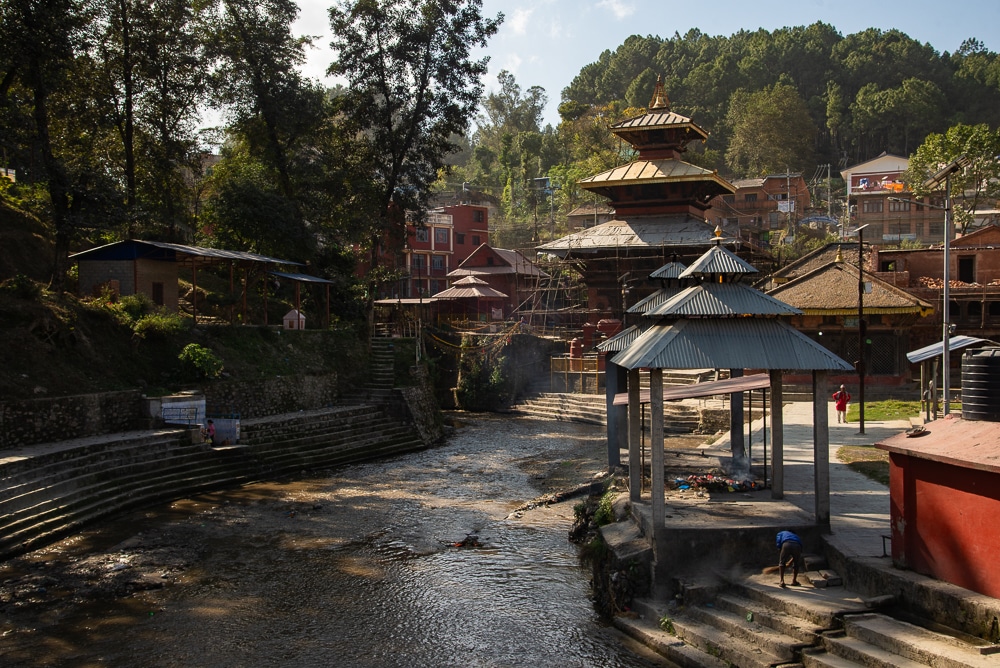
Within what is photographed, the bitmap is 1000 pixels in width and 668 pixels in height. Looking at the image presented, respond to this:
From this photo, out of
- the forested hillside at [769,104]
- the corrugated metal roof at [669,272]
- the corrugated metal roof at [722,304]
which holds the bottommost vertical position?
the corrugated metal roof at [722,304]

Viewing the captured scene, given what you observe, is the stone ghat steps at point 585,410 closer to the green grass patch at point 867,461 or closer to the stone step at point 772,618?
the green grass patch at point 867,461

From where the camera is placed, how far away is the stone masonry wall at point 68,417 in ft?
58.9

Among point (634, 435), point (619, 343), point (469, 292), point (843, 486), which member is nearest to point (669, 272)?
point (619, 343)

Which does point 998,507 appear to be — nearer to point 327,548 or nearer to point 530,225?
point 327,548

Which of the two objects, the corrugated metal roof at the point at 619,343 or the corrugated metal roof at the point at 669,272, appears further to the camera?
the corrugated metal roof at the point at 669,272

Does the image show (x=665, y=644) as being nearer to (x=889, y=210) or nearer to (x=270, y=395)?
(x=270, y=395)

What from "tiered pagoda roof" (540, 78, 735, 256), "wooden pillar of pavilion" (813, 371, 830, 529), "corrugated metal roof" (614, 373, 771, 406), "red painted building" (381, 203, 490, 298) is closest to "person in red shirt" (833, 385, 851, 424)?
"corrugated metal roof" (614, 373, 771, 406)

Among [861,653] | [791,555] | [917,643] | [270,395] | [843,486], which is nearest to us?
[917,643]

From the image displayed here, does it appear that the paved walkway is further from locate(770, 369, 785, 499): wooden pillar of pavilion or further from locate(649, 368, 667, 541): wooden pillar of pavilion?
locate(649, 368, 667, 541): wooden pillar of pavilion

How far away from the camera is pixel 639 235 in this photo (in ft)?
127

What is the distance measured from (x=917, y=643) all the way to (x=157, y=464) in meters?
16.9

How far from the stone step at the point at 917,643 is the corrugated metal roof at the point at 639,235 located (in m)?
28.3

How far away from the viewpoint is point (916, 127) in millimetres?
76438

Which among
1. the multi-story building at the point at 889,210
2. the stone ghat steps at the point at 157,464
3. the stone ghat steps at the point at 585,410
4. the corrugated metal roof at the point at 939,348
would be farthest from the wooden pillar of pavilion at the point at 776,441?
the multi-story building at the point at 889,210
